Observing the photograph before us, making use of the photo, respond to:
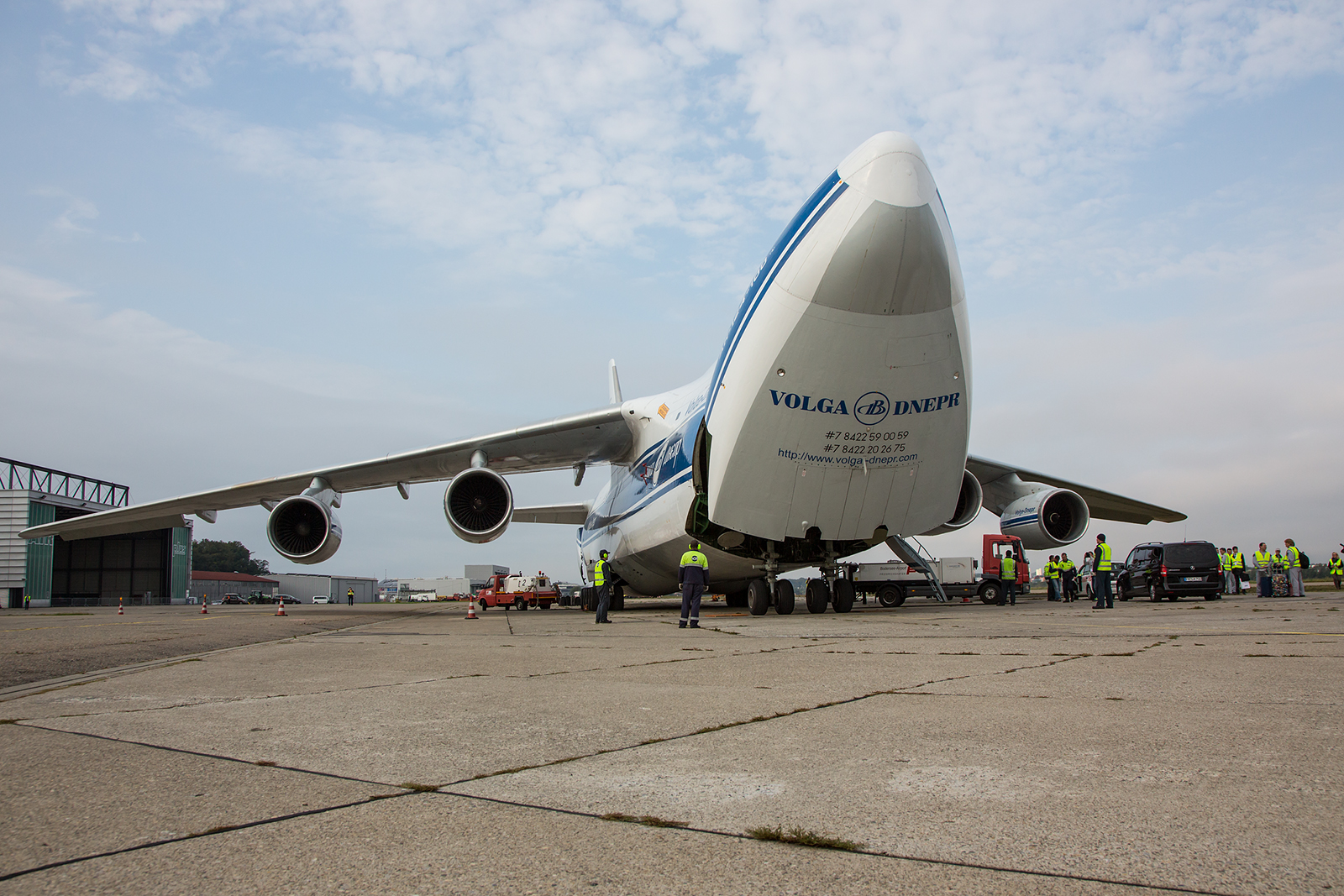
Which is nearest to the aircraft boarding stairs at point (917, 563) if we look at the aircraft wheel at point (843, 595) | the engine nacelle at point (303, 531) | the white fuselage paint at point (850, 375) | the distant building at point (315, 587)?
the aircraft wheel at point (843, 595)

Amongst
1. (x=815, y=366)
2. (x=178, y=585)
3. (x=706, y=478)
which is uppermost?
(x=815, y=366)

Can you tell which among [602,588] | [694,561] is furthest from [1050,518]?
[602,588]

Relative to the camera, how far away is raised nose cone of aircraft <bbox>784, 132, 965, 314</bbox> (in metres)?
9.20

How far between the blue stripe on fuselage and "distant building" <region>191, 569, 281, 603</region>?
240ft

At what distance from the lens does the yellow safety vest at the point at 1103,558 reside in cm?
1412

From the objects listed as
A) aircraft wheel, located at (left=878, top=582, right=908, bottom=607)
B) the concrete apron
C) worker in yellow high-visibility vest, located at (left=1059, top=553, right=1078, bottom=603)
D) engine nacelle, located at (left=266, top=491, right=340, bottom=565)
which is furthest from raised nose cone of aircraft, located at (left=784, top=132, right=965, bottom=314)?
worker in yellow high-visibility vest, located at (left=1059, top=553, right=1078, bottom=603)

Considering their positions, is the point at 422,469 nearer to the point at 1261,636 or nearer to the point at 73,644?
the point at 73,644

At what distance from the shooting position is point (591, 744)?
2.99 m

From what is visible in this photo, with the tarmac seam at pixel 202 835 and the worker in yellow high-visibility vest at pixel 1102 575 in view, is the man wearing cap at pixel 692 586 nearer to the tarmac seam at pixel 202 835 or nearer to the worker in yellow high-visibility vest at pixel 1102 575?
the worker in yellow high-visibility vest at pixel 1102 575

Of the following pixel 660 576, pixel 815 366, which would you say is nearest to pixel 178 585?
pixel 660 576

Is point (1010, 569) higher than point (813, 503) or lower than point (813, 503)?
lower

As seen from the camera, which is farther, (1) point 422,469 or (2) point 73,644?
(1) point 422,469

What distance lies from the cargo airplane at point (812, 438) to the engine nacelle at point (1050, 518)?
0.04 metres

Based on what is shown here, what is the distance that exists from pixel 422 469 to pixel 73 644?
31.1 ft
